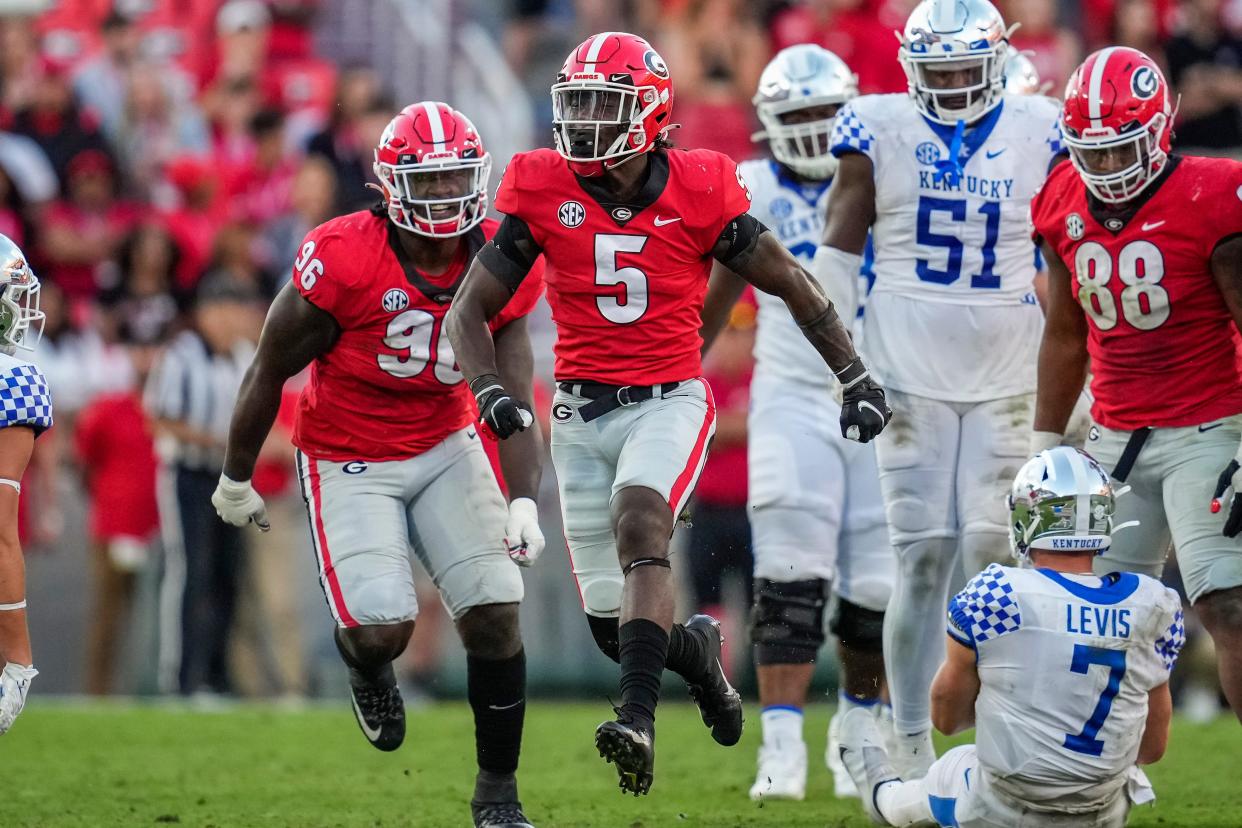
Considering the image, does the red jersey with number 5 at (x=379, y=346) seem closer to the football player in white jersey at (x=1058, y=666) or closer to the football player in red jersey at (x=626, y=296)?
the football player in red jersey at (x=626, y=296)

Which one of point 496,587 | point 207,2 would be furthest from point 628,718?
point 207,2

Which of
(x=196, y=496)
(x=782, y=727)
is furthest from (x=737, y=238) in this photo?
(x=196, y=496)

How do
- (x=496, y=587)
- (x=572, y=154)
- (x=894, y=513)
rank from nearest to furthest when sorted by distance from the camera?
(x=572, y=154), (x=496, y=587), (x=894, y=513)

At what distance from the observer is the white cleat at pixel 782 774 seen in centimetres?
704

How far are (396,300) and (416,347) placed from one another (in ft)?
0.58

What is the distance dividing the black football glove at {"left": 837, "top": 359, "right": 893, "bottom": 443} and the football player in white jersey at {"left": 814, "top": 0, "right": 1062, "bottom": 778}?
705 mm

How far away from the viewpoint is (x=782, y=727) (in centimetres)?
710

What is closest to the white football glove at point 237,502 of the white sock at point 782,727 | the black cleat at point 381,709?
the black cleat at point 381,709

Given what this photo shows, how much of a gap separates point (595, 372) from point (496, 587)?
2.61 feet

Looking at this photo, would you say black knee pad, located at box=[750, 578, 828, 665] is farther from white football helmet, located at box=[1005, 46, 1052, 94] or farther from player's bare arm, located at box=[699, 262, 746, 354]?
white football helmet, located at box=[1005, 46, 1052, 94]

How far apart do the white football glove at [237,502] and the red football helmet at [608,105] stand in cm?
166

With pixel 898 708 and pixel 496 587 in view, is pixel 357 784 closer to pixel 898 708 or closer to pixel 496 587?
pixel 496 587

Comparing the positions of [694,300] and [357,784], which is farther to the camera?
[357,784]

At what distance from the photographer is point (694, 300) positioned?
5.99 m
